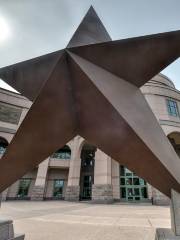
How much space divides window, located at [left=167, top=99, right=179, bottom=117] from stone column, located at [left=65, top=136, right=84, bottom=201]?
12.8m

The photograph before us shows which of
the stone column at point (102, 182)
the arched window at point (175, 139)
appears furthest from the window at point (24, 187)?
the arched window at point (175, 139)

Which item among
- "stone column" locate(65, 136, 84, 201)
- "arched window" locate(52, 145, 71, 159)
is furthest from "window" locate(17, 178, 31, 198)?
"stone column" locate(65, 136, 84, 201)

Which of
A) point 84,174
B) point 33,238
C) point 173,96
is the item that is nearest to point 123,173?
→ point 84,174

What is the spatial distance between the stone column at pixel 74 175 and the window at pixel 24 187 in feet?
22.8

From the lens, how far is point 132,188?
20.2 metres

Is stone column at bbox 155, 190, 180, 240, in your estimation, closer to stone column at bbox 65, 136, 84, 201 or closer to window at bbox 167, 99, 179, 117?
stone column at bbox 65, 136, 84, 201

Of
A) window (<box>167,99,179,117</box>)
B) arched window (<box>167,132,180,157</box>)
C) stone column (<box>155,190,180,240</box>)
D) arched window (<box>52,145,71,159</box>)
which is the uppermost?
window (<box>167,99,179,117</box>)

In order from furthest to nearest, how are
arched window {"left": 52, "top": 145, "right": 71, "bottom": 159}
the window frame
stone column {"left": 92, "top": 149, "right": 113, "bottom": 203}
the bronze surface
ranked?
arched window {"left": 52, "top": 145, "right": 71, "bottom": 159} < the window frame < stone column {"left": 92, "top": 149, "right": 113, "bottom": 203} < the bronze surface

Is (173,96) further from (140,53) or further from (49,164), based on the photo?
(140,53)

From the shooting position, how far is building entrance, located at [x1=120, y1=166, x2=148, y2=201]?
19688 mm

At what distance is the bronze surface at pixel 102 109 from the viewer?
10.7 ft

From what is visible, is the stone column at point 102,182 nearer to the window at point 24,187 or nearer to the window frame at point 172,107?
the window frame at point 172,107

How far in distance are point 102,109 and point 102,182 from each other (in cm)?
1792

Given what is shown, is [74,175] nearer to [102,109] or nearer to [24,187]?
[24,187]
